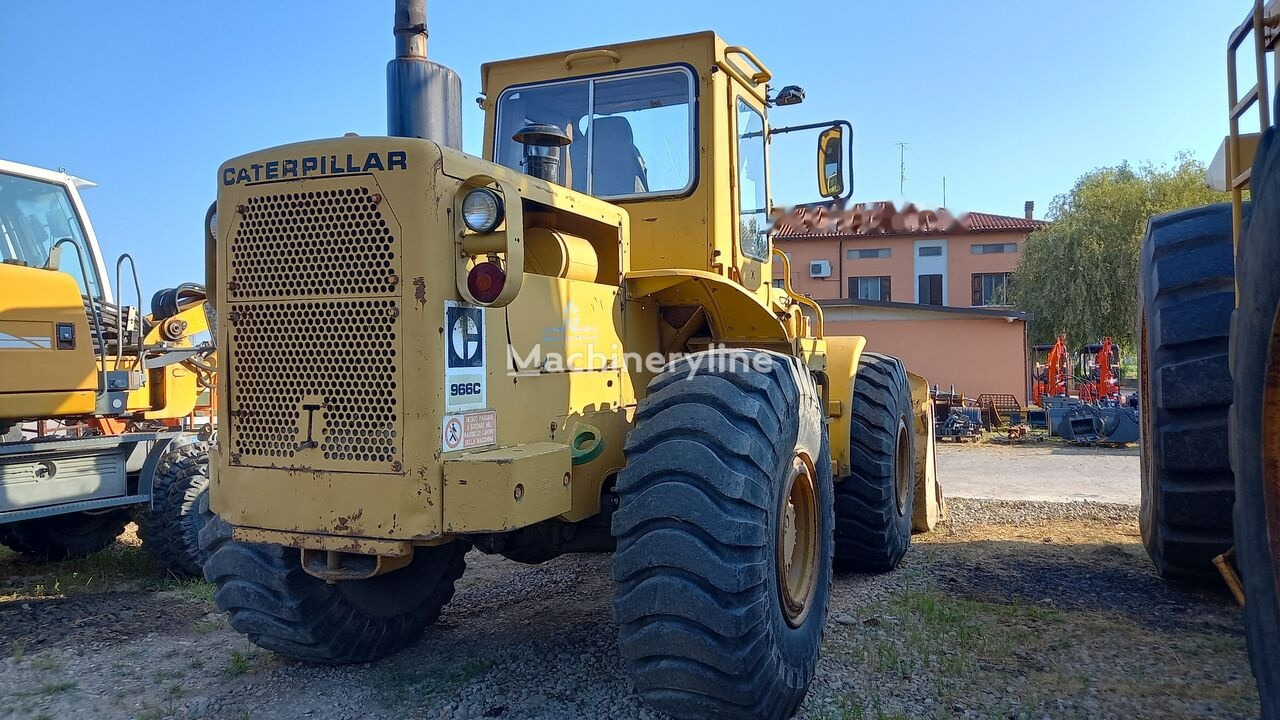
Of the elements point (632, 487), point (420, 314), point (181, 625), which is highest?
point (420, 314)

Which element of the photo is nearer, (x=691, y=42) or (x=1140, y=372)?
(x=691, y=42)

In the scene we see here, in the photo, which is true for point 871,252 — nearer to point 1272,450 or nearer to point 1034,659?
point 1034,659

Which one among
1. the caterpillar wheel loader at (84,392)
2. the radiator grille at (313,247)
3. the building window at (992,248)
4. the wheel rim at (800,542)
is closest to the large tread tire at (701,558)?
the wheel rim at (800,542)

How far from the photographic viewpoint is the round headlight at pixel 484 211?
10.3 ft

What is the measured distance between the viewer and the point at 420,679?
415 centimetres

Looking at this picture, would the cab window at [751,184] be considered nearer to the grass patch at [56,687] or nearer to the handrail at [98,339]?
the grass patch at [56,687]

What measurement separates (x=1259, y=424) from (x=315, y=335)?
9.67 feet

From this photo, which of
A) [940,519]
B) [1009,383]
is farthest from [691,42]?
[1009,383]

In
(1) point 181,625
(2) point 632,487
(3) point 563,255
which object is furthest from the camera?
(1) point 181,625

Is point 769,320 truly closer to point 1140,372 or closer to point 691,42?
point 691,42

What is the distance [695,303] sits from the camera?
4.57 meters

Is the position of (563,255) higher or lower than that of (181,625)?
higher

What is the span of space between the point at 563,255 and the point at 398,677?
80.0 inches

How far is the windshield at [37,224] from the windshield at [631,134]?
133 inches
